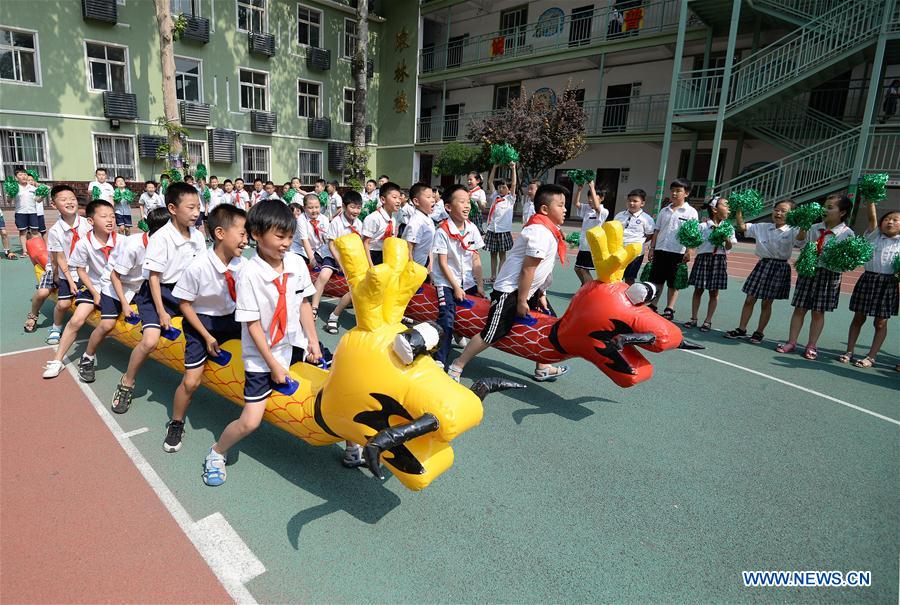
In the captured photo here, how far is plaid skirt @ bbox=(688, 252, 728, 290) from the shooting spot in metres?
6.31

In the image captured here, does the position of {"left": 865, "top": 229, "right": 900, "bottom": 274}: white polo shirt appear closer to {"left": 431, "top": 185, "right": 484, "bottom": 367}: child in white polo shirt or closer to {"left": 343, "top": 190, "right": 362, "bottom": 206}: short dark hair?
{"left": 431, "top": 185, "right": 484, "bottom": 367}: child in white polo shirt

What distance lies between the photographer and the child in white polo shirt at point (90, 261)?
415 centimetres

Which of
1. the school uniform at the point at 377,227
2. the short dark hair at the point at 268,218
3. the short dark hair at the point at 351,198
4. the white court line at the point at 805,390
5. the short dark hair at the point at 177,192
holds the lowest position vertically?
the white court line at the point at 805,390

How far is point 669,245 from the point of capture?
659cm

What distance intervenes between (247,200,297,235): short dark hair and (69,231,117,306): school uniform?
91.0 inches

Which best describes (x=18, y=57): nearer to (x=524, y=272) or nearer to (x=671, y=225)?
(x=524, y=272)

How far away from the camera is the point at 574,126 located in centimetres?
1628

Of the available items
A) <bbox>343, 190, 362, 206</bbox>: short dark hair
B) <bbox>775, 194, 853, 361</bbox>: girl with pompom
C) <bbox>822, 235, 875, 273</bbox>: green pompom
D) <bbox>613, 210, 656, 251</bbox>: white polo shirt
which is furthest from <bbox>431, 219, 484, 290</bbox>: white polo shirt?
<bbox>775, 194, 853, 361</bbox>: girl with pompom

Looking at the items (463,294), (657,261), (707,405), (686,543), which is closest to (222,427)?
(463,294)

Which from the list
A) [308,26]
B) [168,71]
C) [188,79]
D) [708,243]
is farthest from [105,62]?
[708,243]

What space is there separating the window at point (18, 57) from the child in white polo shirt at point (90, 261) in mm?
17358

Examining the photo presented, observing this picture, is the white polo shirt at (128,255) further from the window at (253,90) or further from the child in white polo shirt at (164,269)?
the window at (253,90)

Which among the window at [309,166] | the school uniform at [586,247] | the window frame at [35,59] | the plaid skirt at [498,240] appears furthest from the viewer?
the window at [309,166]

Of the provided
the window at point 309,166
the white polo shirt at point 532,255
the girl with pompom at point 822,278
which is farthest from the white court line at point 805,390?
the window at point 309,166
